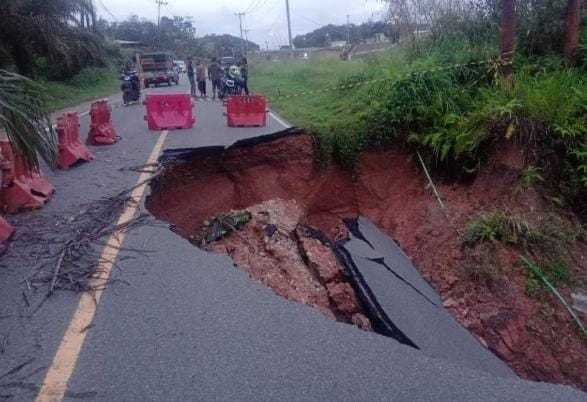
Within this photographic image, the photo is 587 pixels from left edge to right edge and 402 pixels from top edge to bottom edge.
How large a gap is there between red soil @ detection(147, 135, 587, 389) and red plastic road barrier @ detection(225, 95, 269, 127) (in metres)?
3.88

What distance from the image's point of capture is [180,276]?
458 centimetres

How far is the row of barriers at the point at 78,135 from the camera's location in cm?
623

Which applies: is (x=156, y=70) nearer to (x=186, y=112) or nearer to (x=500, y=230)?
(x=186, y=112)

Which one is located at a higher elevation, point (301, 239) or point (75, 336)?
point (75, 336)

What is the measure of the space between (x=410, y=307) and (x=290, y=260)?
1.31 metres

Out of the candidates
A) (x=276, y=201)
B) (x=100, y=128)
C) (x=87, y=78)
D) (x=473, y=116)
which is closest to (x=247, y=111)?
(x=100, y=128)

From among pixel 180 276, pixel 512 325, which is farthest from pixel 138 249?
pixel 512 325

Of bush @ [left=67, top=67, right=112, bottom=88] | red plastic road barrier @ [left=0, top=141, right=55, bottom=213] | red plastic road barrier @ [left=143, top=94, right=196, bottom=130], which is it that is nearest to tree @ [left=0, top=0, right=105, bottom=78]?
bush @ [left=67, top=67, right=112, bottom=88]

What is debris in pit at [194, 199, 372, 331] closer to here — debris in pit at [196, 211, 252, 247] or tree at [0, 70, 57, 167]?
debris in pit at [196, 211, 252, 247]

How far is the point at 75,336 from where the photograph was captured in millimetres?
3555

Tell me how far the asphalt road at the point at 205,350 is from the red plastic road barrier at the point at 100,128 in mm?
6716

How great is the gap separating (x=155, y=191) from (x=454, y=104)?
503 centimetres

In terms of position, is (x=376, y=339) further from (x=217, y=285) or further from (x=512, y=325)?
(x=512, y=325)

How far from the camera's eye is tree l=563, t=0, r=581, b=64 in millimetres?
9047
